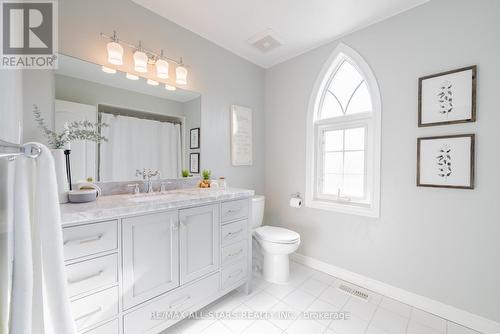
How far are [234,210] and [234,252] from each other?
0.37 m

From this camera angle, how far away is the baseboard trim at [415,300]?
1.43 meters

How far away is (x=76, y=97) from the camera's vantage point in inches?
57.6

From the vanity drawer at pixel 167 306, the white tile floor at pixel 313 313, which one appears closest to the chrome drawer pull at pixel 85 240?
the vanity drawer at pixel 167 306

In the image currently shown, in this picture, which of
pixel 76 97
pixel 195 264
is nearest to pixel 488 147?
pixel 195 264

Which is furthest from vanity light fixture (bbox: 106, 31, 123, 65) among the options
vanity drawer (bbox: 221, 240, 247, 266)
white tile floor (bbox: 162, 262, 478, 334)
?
white tile floor (bbox: 162, 262, 478, 334)

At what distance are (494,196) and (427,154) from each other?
47cm

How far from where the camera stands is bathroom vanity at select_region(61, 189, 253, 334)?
3.30 ft

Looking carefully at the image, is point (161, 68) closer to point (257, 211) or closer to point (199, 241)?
point (199, 241)

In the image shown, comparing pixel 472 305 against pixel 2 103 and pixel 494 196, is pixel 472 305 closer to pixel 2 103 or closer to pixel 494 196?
pixel 494 196

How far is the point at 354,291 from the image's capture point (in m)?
1.90

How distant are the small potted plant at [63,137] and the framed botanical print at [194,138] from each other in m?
0.70

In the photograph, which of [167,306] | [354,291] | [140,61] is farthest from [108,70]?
[354,291]

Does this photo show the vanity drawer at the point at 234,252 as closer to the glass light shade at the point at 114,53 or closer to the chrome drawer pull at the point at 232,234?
the chrome drawer pull at the point at 232,234

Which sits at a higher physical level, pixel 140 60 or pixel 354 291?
pixel 140 60
